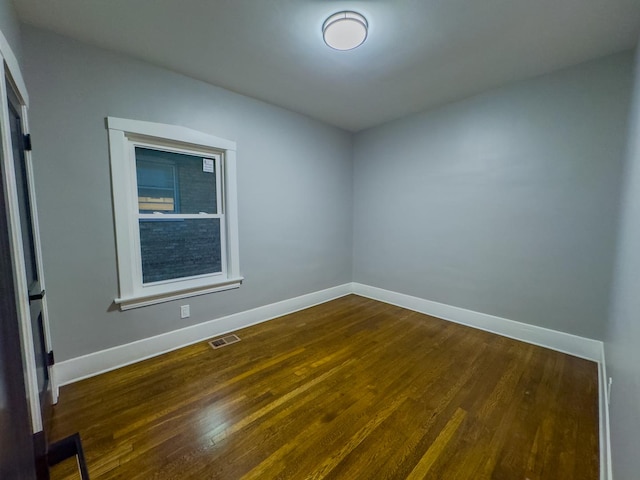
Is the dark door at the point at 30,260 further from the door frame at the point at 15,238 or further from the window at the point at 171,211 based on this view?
the window at the point at 171,211

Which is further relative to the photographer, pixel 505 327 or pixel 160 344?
pixel 505 327

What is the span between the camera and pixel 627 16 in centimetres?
172

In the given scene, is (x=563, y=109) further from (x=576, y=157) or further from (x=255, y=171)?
(x=255, y=171)

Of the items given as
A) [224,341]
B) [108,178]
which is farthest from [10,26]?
[224,341]

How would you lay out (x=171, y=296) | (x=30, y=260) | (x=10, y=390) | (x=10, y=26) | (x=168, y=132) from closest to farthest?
1. (x=10, y=390)
2. (x=10, y=26)
3. (x=30, y=260)
4. (x=168, y=132)
5. (x=171, y=296)

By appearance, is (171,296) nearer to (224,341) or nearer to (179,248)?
(179,248)

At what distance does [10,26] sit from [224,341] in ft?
8.76

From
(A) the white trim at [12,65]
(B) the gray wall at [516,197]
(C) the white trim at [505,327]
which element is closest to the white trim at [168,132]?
(A) the white trim at [12,65]

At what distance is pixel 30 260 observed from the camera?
1676 mm

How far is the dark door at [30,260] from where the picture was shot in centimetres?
152

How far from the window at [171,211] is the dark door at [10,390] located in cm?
112

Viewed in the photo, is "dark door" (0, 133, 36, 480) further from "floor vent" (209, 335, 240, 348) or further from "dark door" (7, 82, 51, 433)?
"floor vent" (209, 335, 240, 348)

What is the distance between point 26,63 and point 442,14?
282cm

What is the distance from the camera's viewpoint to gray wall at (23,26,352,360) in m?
1.89
